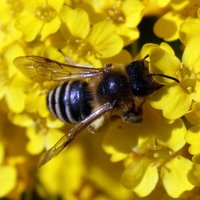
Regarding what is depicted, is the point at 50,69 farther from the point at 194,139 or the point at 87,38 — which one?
the point at 194,139

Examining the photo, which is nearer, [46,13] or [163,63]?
[163,63]

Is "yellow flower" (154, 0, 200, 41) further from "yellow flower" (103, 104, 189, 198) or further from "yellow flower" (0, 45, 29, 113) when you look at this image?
"yellow flower" (0, 45, 29, 113)

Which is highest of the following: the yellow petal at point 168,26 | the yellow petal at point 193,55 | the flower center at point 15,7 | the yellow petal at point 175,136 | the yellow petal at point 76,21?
the flower center at point 15,7

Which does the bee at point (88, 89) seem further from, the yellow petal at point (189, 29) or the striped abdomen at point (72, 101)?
the yellow petal at point (189, 29)

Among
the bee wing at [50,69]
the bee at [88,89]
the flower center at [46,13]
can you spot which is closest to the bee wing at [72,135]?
the bee at [88,89]

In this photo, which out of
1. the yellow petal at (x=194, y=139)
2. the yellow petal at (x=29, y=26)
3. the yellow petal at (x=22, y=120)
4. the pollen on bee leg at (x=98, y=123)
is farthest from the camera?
the yellow petal at (x=22, y=120)

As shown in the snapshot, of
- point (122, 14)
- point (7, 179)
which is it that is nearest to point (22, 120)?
point (7, 179)
